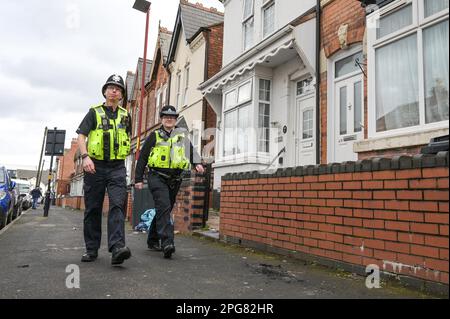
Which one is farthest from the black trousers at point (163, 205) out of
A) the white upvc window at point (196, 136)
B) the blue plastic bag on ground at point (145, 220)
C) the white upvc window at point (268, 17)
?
the white upvc window at point (196, 136)

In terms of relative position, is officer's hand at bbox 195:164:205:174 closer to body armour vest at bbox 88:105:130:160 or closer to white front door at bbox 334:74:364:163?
body armour vest at bbox 88:105:130:160

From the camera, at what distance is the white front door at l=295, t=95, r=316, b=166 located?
884cm

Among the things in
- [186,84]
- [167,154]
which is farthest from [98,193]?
[186,84]

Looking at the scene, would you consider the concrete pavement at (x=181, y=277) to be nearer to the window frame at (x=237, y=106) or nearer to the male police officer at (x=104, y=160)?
the male police officer at (x=104, y=160)

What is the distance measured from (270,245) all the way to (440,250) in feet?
7.73

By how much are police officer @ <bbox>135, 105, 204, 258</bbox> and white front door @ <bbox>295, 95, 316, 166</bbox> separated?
14.1 ft

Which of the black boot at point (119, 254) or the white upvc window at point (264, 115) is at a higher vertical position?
the white upvc window at point (264, 115)

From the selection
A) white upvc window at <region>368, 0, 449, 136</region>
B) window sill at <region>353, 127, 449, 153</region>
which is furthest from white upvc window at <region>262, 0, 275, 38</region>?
window sill at <region>353, 127, 449, 153</region>

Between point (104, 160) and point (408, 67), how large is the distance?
4251 millimetres

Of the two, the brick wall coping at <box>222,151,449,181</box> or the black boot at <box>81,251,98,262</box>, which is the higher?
the brick wall coping at <box>222,151,449,181</box>

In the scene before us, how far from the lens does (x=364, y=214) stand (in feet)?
12.1

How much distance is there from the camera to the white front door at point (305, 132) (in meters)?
8.84

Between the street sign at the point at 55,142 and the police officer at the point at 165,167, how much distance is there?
491 inches
